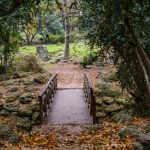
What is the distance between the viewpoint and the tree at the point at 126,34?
7236 mm

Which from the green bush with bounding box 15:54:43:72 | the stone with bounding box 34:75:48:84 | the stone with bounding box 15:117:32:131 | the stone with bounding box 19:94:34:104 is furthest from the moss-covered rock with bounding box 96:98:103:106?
the green bush with bounding box 15:54:43:72

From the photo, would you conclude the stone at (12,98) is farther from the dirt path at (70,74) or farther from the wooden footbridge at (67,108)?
the dirt path at (70,74)

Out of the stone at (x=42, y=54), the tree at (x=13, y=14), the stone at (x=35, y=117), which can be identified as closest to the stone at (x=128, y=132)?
the tree at (x=13, y=14)

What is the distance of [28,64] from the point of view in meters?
24.7

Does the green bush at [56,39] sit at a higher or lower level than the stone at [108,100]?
higher

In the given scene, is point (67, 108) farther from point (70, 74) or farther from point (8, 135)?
point (70, 74)

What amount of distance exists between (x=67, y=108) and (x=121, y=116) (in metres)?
2.24

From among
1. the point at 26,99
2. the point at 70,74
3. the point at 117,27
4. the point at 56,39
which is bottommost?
the point at 70,74

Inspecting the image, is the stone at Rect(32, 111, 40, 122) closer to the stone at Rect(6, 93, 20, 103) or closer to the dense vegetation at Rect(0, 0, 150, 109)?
the stone at Rect(6, 93, 20, 103)

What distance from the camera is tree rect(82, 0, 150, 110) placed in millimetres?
7236

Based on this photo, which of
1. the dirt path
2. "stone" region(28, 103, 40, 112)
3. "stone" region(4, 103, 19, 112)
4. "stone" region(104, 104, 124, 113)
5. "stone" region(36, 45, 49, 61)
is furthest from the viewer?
"stone" region(36, 45, 49, 61)

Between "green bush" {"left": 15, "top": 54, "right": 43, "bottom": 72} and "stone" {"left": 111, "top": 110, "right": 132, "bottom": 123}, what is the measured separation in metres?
10.6

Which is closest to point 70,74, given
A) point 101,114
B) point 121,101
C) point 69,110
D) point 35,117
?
point 121,101

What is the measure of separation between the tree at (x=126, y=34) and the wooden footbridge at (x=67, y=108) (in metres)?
1.66
